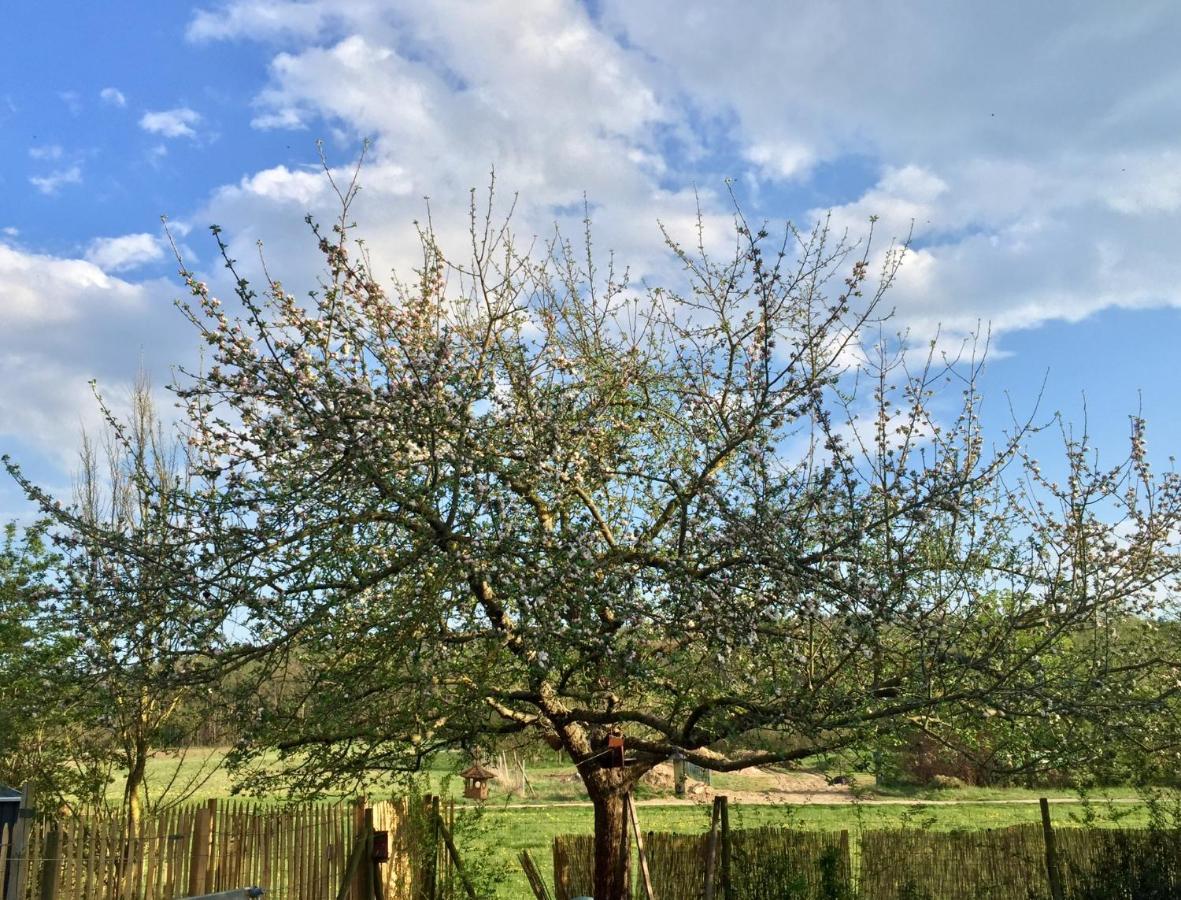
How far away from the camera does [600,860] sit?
8695 millimetres

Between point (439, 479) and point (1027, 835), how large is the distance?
8543mm

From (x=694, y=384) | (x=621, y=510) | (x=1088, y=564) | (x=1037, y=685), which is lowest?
(x=1037, y=685)

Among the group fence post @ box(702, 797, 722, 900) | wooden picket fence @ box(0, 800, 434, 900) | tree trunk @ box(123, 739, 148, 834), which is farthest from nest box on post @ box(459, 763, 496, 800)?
wooden picket fence @ box(0, 800, 434, 900)

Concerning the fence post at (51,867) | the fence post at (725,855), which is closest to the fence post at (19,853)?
the fence post at (51,867)

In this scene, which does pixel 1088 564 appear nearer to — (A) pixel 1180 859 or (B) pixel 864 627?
(B) pixel 864 627

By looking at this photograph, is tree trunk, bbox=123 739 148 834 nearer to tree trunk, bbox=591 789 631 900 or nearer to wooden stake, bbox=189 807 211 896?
wooden stake, bbox=189 807 211 896

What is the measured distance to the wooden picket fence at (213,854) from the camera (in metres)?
6.08

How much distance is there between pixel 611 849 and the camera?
28.4 feet

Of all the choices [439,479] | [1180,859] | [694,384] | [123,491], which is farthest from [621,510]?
[123,491]

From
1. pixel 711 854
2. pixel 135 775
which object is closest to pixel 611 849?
pixel 711 854

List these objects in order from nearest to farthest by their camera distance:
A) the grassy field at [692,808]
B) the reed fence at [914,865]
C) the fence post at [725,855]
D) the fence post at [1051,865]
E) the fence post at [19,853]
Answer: the fence post at [19,853], the fence post at [725,855], the reed fence at [914,865], the fence post at [1051,865], the grassy field at [692,808]

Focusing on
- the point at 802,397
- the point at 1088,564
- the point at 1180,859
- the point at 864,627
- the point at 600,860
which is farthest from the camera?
the point at 1180,859

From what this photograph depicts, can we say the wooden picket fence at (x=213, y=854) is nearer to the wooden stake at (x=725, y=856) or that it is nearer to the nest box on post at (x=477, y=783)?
the wooden stake at (x=725, y=856)

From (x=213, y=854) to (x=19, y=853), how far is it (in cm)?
130
